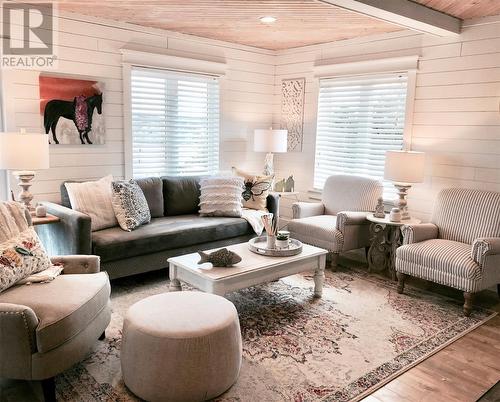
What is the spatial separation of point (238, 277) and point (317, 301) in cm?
93

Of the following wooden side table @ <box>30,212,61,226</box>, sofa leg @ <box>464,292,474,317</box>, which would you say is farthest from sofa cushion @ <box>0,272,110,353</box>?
sofa leg @ <box>464,292,474,317</box>

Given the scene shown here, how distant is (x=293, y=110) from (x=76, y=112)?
2688 millimetres

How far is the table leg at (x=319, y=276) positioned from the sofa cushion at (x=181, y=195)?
1.67 metres

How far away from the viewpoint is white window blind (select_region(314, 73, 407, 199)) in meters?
4.68

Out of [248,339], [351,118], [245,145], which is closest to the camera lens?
[248,339]

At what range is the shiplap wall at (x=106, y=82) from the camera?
13.0 feet

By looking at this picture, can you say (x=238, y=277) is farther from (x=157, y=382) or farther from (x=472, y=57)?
(x=472, y=57)

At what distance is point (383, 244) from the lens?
4445 mm


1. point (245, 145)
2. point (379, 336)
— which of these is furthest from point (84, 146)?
point (379, 336)

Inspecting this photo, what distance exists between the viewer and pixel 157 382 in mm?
2143

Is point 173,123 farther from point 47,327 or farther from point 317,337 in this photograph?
point 47,327

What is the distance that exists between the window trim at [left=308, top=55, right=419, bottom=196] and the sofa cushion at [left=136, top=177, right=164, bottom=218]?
91.3 inches

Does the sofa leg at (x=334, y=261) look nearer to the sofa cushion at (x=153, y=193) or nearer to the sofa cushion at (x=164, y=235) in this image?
the sofa cushion at (x=164, y=235)

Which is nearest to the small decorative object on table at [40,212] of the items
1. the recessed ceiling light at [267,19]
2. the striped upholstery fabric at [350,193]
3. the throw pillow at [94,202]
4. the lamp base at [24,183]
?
the lamp base at [24,183]
